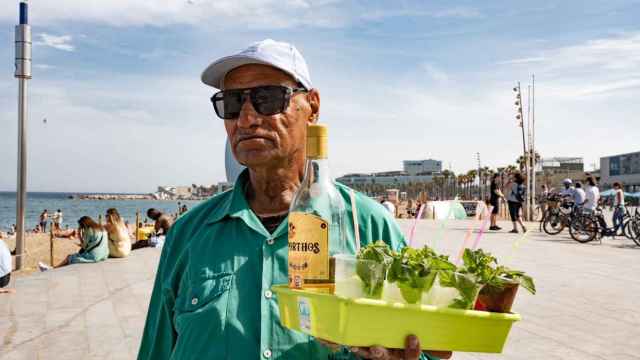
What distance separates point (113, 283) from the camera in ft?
31.4

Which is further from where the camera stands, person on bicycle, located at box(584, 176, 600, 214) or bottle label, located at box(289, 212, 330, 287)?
person on bicycle, located at box(584, 176, 600, 214)

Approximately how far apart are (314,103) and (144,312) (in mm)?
5965

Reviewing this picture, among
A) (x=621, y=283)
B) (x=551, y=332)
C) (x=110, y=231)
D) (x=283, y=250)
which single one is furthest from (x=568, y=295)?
(x=110, y=231)

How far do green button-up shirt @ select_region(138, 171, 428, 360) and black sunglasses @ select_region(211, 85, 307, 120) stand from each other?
290 mm

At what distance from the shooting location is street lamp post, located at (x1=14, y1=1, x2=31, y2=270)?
10.9 meters

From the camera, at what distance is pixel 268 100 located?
1947mm

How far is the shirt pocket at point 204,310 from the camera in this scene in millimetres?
1817

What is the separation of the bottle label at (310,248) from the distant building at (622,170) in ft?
309

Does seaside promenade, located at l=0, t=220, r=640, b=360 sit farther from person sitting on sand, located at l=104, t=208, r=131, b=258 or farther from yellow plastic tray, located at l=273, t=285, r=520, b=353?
yellow plastic tray, located at l=273, t=285, r=520, b=353

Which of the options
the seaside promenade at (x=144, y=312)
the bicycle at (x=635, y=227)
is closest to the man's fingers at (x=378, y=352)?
the seaside promenade at (x=144, y=312)

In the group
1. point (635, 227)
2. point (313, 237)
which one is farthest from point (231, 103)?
point (635, 227)

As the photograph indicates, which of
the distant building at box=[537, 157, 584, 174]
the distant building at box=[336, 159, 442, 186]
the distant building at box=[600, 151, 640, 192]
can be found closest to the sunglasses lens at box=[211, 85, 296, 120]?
the distant building at box=[600, 151, 640, 192]

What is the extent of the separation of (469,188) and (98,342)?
9679 cm

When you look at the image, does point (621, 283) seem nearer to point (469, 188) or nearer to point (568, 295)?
point (568, 295)
